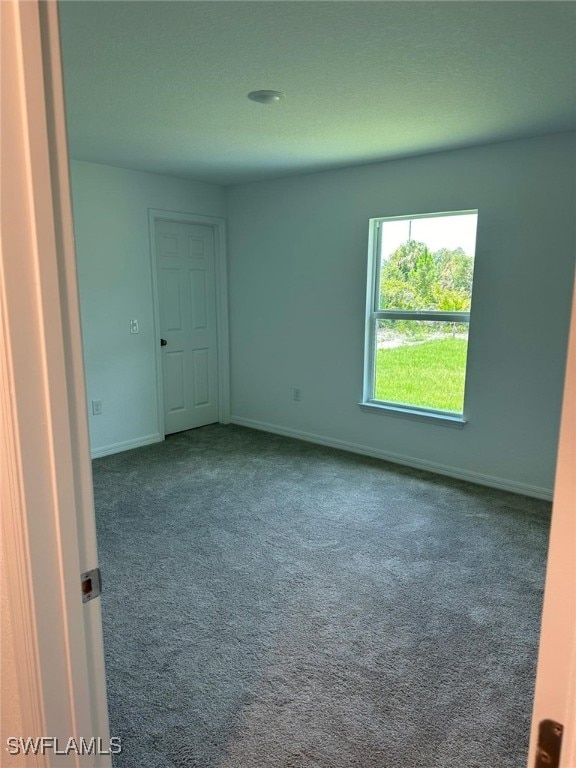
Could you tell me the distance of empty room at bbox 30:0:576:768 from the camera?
72.4 inches

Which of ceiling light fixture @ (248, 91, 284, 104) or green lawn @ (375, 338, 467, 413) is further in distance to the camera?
green lawn @ (375, 338, 467, 413)

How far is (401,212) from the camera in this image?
400 cm

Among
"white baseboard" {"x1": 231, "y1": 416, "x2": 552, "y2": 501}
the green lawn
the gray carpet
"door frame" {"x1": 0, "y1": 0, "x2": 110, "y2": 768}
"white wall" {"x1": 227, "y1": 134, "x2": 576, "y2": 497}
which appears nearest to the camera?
"door frame" {"x1": 0, "y1": 0, "x2": 110, "y2": 768}

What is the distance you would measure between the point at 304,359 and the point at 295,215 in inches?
52.2

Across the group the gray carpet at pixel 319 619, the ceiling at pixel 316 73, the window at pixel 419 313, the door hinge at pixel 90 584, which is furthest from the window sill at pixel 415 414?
the door hinge at pixel 90 584

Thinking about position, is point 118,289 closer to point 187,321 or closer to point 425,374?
point 187,321

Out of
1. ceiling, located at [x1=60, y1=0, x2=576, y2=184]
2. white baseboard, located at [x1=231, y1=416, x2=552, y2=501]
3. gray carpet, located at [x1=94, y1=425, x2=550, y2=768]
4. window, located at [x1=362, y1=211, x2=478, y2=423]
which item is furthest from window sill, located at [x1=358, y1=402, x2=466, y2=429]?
ceiling, located at [x1=60, y1=0, x2=576, y2=184]

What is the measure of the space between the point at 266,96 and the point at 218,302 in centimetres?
294

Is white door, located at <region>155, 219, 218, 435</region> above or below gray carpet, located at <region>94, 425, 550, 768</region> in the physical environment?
above

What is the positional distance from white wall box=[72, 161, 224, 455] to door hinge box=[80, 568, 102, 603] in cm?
362

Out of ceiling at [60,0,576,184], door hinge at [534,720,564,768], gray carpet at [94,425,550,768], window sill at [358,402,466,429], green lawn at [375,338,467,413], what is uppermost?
ceiling at [60,0,576,184]

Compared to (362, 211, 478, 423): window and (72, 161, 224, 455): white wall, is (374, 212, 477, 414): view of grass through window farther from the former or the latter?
(72, 161, 224, 455): white wall

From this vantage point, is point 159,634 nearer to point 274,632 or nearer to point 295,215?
point 274,632

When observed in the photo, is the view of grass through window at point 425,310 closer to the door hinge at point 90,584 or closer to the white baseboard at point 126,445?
the white baseboard at point 126,445
